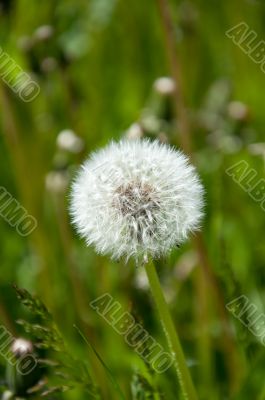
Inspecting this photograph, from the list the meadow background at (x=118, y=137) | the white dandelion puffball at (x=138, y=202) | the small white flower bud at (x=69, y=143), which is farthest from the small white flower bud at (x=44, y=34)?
the white dandelion puffball at (x=138, y=202)

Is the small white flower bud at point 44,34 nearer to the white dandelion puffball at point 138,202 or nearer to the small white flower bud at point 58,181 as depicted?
the small white flower bud at point 58,181

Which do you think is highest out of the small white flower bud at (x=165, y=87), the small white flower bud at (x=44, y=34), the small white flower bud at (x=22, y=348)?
the small white flower bud at (x=44, y=34)

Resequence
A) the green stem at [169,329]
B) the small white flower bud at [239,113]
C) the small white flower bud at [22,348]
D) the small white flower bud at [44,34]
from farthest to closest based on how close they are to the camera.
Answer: the small white flower bud at [239,113] → the small white flower bud at [44,34] → the small white flower bud at [22,348] → the green stem at [169,329]

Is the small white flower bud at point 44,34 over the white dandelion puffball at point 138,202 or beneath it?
over

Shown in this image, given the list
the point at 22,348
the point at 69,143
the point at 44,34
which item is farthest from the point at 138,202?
the point at 44,34

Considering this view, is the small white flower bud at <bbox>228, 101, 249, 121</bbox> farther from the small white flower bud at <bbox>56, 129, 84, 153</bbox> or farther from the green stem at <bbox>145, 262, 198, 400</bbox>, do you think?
the green stem at <bbox>145, 262, 198, 400</bbox>

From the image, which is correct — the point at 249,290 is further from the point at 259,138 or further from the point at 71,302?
the point at 259,138

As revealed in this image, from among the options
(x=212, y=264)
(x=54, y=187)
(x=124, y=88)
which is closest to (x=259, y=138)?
(x=124, y=88)
